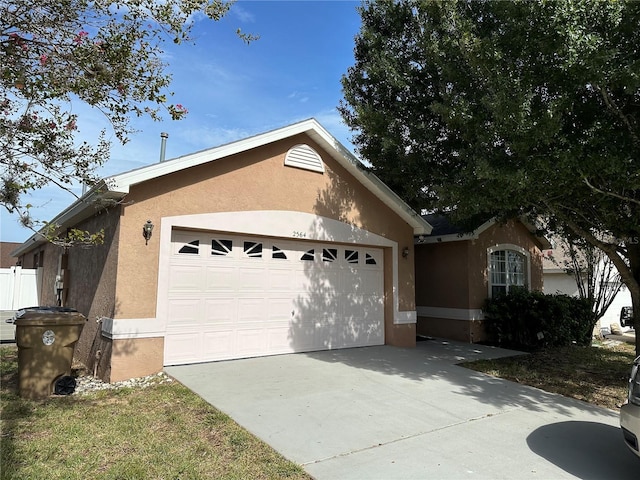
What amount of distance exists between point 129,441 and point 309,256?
568cm

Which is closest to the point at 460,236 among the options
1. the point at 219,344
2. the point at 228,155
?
the point at 228,155

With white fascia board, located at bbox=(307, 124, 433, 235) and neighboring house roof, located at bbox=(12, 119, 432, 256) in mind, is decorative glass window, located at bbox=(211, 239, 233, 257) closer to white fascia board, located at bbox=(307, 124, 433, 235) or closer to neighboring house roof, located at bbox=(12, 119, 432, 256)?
neighboring house roof, located at bbox=(12, 119, 432, 256)

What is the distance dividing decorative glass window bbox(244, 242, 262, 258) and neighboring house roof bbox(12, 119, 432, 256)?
190 cm

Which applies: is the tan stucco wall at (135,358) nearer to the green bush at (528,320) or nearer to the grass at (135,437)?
the grass at (135,437)

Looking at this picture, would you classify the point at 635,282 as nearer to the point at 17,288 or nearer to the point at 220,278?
the point at 220,278

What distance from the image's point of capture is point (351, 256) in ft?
34.5

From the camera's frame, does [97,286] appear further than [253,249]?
No

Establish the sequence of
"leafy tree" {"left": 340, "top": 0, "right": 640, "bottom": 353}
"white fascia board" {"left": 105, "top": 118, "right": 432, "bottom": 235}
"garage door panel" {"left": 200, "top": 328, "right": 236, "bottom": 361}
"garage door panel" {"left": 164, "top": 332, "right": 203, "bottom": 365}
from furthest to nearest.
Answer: "garage door panel" {"left": 200, "top": 328, "right": 236, "bottom": 361}
"garage door panel" {"left": 164, "top": 332, "right": 203, "bottom": 365}
"white fascia board" {"left": 105, "top": 118, "right": 432, "bottom": 235}
"leafy tree" {"left": 340, "top": 0, "right": 640, "bottom": 353}

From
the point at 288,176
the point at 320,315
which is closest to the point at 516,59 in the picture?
the point at 288,176

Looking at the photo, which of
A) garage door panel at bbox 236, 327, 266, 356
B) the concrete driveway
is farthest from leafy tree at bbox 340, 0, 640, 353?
garage door panel at bbox 236, 327, 266, 356

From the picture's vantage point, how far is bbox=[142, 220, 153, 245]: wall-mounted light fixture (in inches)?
294

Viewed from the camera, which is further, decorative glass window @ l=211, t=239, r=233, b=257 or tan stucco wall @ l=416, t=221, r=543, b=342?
tan stucco wall @ l=416, t=221, r=543, b=342

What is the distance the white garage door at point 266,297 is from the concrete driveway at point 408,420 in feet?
1.75

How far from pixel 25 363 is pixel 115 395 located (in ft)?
4.51
